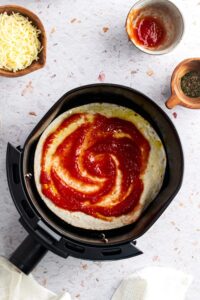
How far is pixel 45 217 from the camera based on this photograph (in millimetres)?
1705

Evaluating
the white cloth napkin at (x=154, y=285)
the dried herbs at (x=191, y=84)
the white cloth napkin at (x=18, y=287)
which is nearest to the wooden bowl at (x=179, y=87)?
the dried herbs at (x=191, y=84)

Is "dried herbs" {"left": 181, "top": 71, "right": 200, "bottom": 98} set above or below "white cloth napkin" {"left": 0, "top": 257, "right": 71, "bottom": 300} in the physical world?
above

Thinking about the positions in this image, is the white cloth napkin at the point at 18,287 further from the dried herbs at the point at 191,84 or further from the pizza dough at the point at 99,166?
the dried herbs at the point at 191,84

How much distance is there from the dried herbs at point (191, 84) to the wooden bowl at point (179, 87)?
0.04 feet

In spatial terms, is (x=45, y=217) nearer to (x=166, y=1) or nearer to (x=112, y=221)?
(x=112, y=221)

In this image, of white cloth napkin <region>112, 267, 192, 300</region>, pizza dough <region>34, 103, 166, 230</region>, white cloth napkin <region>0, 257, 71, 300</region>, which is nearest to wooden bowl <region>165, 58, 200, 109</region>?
pizza dough <region>34, 103, 166, 230</region>

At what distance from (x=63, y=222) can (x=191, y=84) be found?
0.57m

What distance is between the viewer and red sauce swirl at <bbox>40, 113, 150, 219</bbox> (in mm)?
1801

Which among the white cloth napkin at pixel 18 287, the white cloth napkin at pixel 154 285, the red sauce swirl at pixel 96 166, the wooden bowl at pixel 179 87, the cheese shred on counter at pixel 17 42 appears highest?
the wooden bowl at pixel 179 87

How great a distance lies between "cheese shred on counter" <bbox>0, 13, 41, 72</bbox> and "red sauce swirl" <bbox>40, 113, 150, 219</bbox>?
0.23 m

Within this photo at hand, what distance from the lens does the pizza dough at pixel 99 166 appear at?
180 centimetres

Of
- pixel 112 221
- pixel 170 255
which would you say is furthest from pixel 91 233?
pixel 170 255

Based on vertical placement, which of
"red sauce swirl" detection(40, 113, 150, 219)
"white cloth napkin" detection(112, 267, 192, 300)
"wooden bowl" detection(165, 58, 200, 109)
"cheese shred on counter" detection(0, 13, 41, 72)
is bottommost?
"white cloth napkin" detection(112, 267, 192, 300)

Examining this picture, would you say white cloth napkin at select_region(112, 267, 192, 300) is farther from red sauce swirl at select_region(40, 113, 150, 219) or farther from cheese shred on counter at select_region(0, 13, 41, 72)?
cheese shred on counter at select_region(0, 13, 41, 72)
